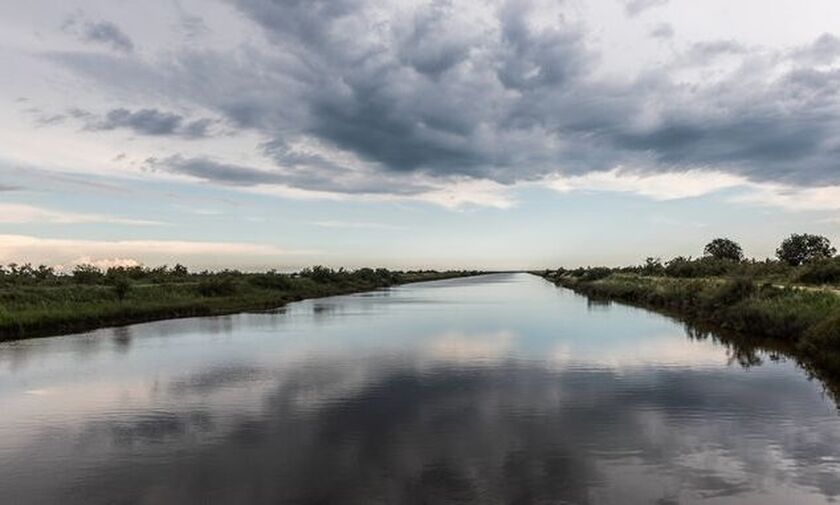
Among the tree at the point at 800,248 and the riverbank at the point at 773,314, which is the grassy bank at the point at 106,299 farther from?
the tree at the point at 800,248

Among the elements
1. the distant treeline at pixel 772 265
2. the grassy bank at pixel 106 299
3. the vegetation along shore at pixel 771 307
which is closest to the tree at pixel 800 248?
the distant treeline at pixel 772 265

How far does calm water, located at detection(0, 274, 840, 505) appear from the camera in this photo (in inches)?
459

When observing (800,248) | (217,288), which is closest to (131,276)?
(217,288)

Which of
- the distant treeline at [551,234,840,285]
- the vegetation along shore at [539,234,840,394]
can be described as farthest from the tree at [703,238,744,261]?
the vegetation along shore at [539,234,840,394]

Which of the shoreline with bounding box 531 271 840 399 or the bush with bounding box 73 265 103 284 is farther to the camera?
the bush with bounding box 73 265 103 284

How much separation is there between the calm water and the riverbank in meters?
1.46

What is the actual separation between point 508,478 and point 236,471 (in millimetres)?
4994

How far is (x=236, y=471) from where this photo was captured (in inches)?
496

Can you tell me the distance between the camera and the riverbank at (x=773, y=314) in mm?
23578

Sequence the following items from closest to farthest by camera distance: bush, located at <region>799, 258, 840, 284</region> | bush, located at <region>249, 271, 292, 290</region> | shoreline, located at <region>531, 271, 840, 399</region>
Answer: shoreline, located at <region>531, 271, 840, 399</region> < bush, located at <region>799, 258, 840, 284</region> < bush, located at <region>249, 271, 292, 290</region>

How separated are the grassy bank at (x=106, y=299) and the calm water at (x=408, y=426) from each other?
6.41 metres

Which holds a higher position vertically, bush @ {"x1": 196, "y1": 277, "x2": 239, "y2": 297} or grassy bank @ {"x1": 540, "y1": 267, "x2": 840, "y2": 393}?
bush @ {"x1": 196, "y1": 277, "x2": 239, "y2": 297}

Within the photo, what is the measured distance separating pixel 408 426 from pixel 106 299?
36.5 m

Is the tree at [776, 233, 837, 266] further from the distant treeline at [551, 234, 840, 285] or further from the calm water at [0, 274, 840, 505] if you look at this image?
the calm water at [0, 274, 840, 505]
